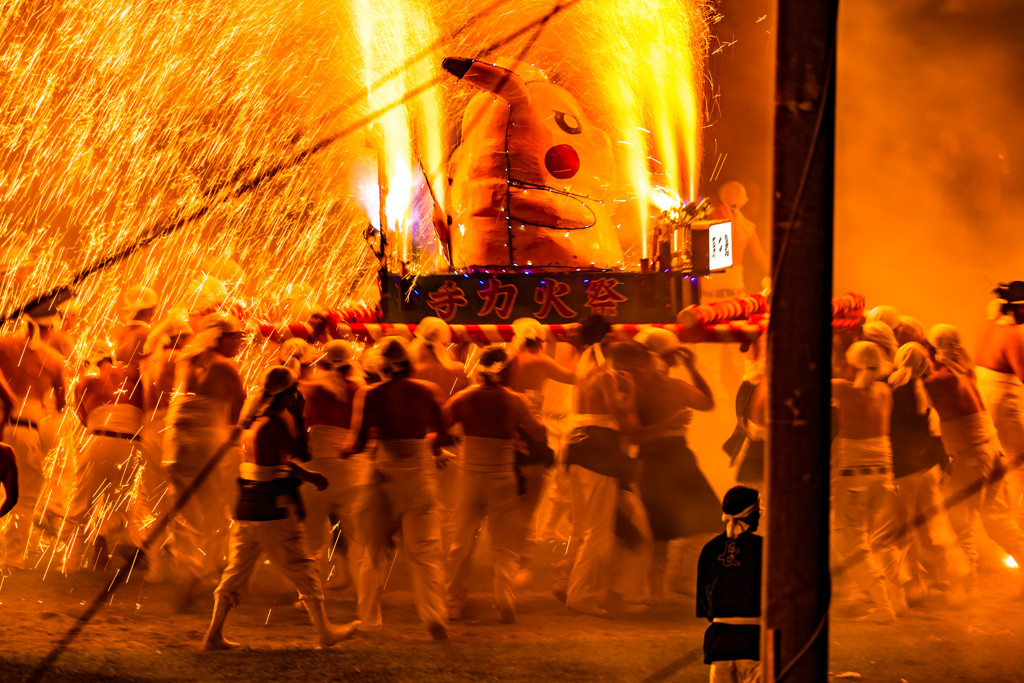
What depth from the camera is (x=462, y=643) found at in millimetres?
5703

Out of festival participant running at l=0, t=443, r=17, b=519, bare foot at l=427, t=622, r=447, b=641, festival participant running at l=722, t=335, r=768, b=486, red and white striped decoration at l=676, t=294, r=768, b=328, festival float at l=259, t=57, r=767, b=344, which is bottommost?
bare foot at l=427, t=622, r=447, b=641

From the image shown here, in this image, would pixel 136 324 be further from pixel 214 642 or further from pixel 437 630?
pixel 437 630

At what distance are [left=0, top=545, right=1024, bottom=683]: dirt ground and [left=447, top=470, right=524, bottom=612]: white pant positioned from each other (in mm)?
224

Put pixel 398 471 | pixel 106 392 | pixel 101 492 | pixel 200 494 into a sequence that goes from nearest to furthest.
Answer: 1. pixel 398 471
2. pixel 200 494
3. pixel 101 492
4. pixel 106 392

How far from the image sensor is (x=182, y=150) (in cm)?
2081

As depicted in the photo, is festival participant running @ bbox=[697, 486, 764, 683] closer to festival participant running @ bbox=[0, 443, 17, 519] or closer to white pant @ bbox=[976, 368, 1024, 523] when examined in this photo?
white pant @ bbox=[976, 368, 1024, 523]

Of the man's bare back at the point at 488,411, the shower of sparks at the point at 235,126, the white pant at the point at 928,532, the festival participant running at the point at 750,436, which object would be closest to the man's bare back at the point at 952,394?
the white pant at the point at 928,532

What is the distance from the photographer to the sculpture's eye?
12508mm

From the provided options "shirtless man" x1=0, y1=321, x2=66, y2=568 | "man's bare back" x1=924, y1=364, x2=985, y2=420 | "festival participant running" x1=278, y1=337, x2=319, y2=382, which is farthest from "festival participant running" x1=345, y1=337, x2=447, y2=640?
"shirtless man" x1=0, y1=321, x2=66, y2=568

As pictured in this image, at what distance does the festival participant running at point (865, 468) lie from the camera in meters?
6.23

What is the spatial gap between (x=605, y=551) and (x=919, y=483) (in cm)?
190

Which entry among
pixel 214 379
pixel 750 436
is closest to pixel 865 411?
pixel 750 436

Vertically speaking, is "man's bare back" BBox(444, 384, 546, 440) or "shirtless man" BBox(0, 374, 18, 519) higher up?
"man's bare back" BBox(444, 384, 546, 440)

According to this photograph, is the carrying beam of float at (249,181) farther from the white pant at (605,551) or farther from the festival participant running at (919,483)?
the white pant at (605,551)
